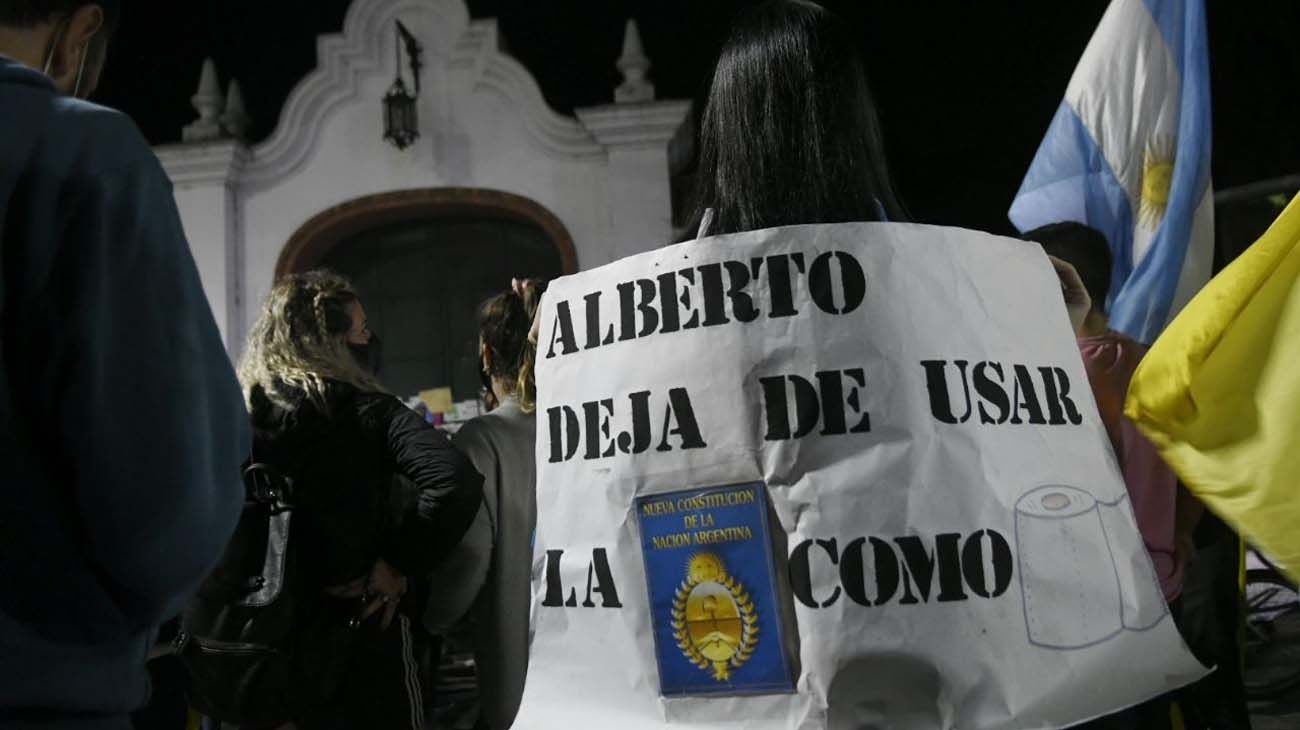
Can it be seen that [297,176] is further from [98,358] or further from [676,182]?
[98,358]

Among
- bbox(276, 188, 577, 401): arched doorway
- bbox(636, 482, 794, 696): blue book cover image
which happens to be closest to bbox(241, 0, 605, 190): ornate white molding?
bbox(276, 188, 577, 401): arched doorway

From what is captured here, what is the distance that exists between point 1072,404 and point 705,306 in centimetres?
54

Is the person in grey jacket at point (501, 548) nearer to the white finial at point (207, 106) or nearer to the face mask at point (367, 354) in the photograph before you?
the face mask at point (367, 354)

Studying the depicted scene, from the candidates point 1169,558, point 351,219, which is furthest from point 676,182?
point 1169,558

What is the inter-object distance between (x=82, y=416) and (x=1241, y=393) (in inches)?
67.1

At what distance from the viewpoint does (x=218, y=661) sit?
104 inches

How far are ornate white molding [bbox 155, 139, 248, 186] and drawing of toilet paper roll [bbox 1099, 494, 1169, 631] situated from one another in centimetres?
895

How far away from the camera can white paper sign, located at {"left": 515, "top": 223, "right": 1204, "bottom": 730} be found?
1.55 m

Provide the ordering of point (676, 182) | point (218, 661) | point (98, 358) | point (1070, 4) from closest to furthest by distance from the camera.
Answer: point (98, 358), point (218, 661), point (676, 182), point (1070, 4)

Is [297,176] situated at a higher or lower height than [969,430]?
higher

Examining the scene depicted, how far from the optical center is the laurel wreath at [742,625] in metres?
1.58

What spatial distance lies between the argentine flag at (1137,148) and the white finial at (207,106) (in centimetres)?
729

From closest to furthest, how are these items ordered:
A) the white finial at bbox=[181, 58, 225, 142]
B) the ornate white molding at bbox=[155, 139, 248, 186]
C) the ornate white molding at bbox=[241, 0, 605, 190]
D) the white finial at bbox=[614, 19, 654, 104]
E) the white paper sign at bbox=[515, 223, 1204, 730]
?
the white paper sign at bbox=[515, 223, 1204, 730] < the white finial at bbox=[614, 19, 654, 104] < the ornate white molding at bbox=[155, 139, 248, 186] < the ornate white molding at bbox=[241, 0, 605, 190] < the white finial at bbox=[181, 58, 225, 142]

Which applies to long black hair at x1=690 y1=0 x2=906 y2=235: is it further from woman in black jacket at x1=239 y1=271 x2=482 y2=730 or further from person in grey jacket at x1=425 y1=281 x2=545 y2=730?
person in grey jacket at x1=425 y1=281 x2=545 y2=730
